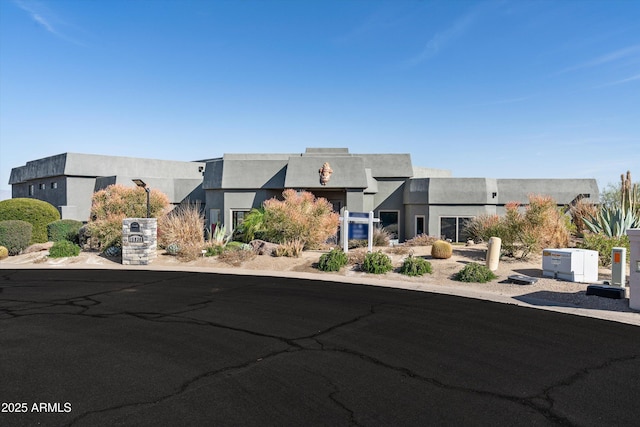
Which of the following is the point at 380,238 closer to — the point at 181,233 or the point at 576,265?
the point at 181,233

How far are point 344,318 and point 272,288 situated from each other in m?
3.91

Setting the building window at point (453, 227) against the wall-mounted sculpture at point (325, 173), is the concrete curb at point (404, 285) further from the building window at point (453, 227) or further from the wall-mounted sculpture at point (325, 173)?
the building window at point (453, 227)

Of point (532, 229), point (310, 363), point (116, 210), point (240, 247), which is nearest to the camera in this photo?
point (310, 363)

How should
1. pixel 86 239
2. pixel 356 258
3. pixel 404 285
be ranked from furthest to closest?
1. pixel 86 239
2. pixel 356 258
3. pixel 404 285

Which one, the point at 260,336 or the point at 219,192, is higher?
the point at 219,192

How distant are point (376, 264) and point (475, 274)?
127 inches

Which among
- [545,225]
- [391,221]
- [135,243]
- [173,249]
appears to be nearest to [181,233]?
[173,249]

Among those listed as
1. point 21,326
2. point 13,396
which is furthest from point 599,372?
point 21,326

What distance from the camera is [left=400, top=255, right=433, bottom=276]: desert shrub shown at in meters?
13.5

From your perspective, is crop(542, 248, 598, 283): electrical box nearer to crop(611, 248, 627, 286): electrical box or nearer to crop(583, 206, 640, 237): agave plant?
crop(611, 248, 627, 286): electrical box

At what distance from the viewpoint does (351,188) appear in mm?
23578

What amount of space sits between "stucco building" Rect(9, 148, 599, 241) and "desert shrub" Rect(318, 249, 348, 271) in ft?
28.6

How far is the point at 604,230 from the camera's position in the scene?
15375 millimetres

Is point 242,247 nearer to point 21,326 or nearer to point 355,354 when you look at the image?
point 21,326
